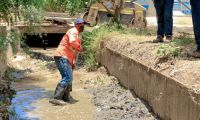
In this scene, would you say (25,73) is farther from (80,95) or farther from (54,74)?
(80,95)

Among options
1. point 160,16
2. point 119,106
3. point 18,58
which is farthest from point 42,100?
point 18,58

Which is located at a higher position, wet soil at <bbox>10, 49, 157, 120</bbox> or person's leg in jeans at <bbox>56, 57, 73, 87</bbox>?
person's leg in jeans at <bbox>56, 57, 73, 87</bbox>

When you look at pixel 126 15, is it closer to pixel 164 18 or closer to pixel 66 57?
pixel 66 57

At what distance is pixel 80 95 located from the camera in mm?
11484

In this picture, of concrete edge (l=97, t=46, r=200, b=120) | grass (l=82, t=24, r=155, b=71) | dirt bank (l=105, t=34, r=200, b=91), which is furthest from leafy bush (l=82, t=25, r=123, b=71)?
concrete edge (l=97, t=46, r=200, b=120)

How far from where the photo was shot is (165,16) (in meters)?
9.73

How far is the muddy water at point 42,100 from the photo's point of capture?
9469mm

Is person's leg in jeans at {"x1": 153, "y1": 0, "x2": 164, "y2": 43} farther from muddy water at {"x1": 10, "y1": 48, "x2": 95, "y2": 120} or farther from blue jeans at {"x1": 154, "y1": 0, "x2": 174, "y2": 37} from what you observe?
muddy water at {"x1": 10, "y1": 48, "x2": 95, "y2": 120}

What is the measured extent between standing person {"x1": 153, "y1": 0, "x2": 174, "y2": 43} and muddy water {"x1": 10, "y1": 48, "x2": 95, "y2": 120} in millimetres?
2184

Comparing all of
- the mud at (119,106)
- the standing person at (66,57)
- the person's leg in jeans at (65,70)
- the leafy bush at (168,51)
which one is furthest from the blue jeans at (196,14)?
the person's leg in jeans at (65,70)

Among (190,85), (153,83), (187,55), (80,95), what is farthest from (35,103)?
(190,85)

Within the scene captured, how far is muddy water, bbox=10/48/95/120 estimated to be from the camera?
9469 mm

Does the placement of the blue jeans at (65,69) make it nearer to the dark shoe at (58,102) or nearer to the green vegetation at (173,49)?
the dark shoe at (58,102)

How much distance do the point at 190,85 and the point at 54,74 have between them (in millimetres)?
8132
